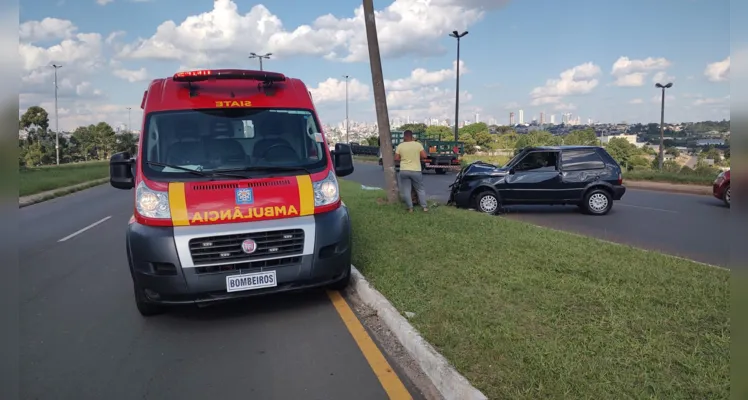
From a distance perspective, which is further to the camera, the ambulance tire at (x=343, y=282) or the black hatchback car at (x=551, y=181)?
the black hatchback car at (x=551, y=181)

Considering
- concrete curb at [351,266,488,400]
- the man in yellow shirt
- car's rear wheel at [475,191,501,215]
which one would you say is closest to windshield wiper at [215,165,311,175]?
concrete curb at [351,266,488,400]

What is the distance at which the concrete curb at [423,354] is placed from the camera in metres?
3.62

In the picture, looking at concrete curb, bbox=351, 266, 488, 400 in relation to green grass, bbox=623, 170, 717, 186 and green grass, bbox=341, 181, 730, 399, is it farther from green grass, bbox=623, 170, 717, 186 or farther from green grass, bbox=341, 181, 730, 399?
green grass, bbox=623, 170, 717, 186

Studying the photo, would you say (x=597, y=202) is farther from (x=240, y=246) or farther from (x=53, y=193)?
(x=53, y=193)

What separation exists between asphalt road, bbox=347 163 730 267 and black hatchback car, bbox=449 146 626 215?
0.46 metres

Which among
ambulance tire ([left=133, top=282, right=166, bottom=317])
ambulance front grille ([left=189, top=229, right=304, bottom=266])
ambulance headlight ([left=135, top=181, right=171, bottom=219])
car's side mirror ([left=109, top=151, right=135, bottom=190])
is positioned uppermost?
car's side mirror ([left=109, top=151, right=135, bottom=190])

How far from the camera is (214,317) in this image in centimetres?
572

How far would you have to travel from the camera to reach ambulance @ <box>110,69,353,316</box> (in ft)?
16.7

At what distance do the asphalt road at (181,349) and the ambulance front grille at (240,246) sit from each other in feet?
2.39

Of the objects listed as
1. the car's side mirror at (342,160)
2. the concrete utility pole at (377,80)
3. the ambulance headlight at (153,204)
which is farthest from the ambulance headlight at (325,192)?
the concrete utility pole at (377,80)

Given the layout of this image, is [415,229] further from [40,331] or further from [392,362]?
[40,331]

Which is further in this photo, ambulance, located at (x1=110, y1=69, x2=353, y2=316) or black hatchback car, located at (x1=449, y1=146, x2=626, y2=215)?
black hatchback car, located at (x1=449, y1=146, x2=626, y2=215)

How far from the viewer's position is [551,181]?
45.3ft

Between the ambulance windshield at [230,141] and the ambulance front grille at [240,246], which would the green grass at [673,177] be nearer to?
the ambulance windshield at [230,141]
